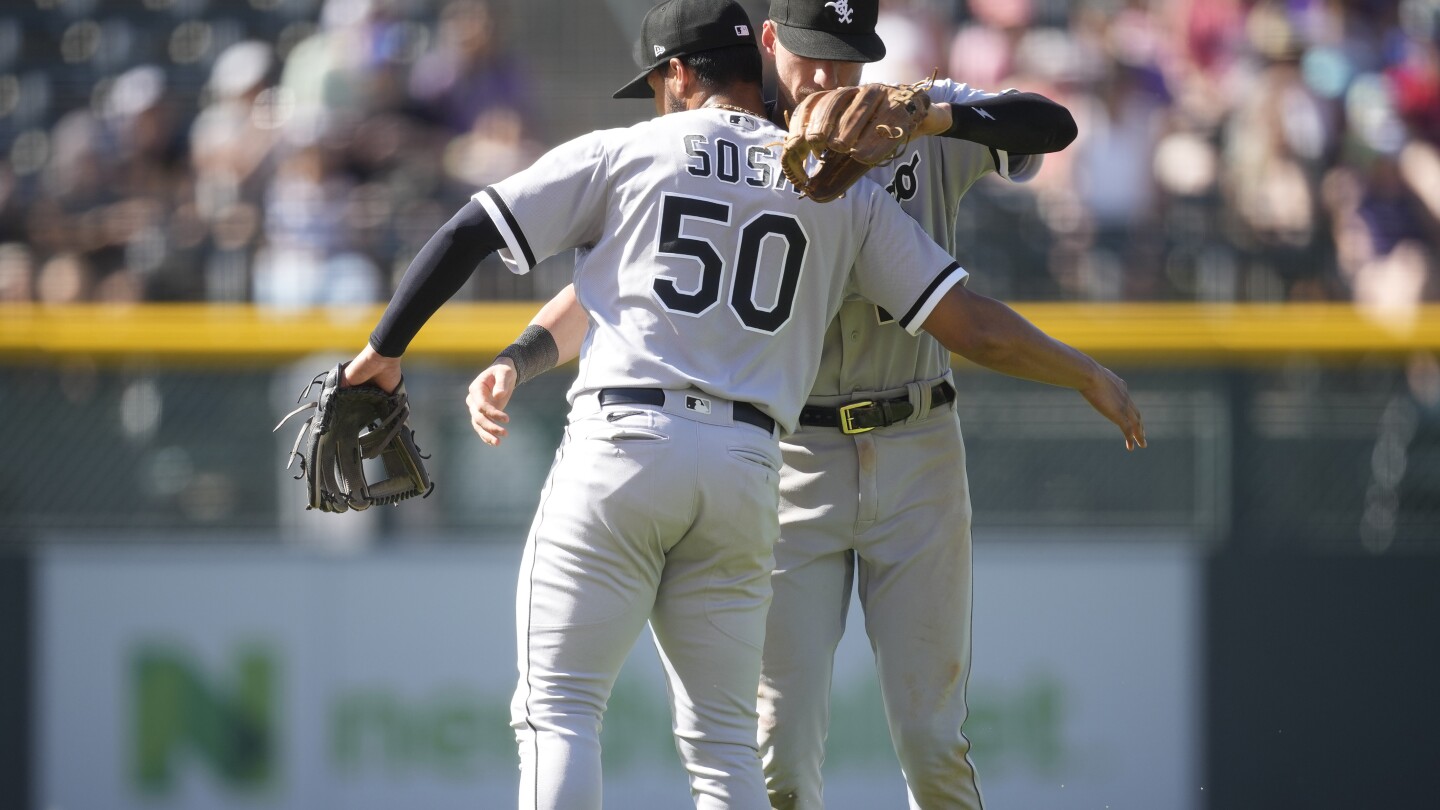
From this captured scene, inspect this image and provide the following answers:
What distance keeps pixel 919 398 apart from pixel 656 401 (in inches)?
28.9

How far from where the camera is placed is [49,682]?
637 centimetres

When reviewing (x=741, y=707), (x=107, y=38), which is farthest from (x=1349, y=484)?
(x=107, y=38)

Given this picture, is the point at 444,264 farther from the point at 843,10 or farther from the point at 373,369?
the point at 843,10

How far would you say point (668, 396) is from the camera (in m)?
2.96

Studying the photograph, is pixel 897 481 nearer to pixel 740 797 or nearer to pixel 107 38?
pixel 740 797

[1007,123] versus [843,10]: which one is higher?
[843,10]

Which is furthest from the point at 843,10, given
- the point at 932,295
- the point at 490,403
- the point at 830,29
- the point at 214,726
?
the point at 214,726

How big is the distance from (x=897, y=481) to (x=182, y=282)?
4.38 m

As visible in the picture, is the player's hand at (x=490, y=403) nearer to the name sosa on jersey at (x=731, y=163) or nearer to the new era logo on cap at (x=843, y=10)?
the name sosa on jersey at (x=731, y=163)

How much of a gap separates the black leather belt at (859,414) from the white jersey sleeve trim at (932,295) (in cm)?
32

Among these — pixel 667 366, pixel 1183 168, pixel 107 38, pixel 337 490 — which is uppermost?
pixel 107 38

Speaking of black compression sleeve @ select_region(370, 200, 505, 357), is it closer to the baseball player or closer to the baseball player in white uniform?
the baseball player in white uniform

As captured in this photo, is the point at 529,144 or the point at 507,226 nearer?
the point at 507,226

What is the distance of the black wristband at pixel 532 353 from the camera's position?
323 cm
